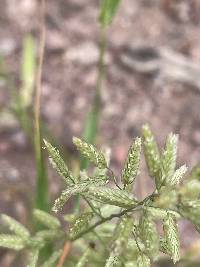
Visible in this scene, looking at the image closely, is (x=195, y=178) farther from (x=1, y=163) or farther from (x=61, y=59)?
(x=61, y=59)

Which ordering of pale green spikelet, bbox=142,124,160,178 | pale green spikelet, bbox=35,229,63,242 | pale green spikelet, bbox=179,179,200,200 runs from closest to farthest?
pale green spikelet, bbox=179,179,200,200, pale green spikelet, bbox=142,124,160,178, pale green spikelet, bbox=35,229,63,242

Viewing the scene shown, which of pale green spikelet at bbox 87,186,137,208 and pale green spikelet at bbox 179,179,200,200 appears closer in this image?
pale green spikelet at bbox 179,179,200,200

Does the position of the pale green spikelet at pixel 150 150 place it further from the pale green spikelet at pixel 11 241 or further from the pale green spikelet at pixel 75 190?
the pale green spikelet at pixel 11 241

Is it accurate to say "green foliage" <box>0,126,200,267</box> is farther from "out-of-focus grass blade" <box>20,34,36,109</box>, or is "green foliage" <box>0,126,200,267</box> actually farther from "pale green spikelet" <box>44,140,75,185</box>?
"out-of-focus grass blade" <box>20,34,36,109</box>

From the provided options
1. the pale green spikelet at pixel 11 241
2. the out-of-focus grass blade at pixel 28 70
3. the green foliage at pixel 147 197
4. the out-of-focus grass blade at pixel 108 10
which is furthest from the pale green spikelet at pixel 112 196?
the out-of-focus grass blade at pixel 28 70

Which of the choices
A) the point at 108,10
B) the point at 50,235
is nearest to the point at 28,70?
the point at 108,10

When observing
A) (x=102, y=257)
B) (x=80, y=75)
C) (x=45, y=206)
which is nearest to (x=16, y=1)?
(x=80, y=75)

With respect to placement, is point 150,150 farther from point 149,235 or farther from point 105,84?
point 105,84

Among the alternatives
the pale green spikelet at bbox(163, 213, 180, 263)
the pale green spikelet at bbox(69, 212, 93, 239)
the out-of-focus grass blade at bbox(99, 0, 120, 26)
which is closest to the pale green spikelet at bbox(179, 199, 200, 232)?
the pale green spikelet at bbox(163, 213, 180, 263)
